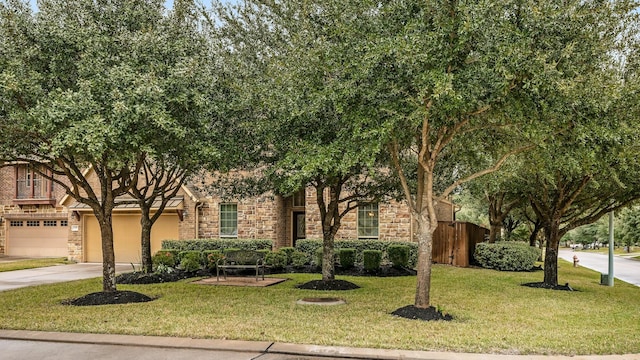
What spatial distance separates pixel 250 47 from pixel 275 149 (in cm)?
300

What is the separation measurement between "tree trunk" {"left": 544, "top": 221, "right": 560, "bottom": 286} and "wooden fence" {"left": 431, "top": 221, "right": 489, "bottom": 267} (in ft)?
17.9

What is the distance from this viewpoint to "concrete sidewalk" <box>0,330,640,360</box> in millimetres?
7176

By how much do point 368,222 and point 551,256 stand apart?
7793 millimetres

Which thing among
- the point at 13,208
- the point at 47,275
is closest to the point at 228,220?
the point at 47,275

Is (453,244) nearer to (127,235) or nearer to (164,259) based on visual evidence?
(164,259)

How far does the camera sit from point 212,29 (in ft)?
45.0

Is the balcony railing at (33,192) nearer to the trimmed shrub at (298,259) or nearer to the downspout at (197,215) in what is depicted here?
the downspout at (197,215)

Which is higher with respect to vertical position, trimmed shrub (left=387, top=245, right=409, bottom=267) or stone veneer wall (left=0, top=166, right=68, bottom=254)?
stone veneer wall (left=0, top=166, right=68, bottom=254)

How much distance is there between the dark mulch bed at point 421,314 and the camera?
961 centimetres

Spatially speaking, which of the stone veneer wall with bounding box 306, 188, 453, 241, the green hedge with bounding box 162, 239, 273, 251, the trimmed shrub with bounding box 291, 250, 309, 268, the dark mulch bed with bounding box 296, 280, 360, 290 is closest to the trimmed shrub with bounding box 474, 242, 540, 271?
the stone veneer wall with bounding box 306, 188, 453, 241

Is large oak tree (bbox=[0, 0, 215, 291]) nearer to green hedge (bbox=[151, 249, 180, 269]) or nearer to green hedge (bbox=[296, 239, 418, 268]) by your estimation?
green hedge (bbox=[151, 249, 180, 269])

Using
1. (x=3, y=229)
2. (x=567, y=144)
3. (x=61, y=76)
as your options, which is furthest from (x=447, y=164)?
(x=3, y=229)

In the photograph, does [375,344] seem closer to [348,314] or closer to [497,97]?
[348,314]

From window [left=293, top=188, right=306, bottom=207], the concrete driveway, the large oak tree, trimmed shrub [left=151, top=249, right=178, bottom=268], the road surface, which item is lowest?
the road surface
